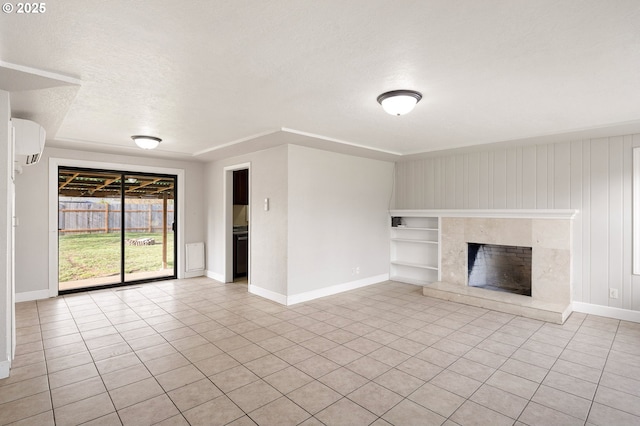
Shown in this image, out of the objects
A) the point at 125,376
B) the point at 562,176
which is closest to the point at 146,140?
the point at 125,376

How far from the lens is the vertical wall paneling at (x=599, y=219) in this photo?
4297 mm

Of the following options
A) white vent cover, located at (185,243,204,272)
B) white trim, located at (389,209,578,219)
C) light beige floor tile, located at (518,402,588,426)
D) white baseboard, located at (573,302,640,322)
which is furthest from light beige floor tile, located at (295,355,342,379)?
white vent cover, located at (185,243,204,272)

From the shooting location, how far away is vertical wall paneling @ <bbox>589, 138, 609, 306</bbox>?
4.30 meters

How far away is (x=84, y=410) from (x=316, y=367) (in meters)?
1.69

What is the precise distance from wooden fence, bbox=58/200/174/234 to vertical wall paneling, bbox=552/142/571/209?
6506mm

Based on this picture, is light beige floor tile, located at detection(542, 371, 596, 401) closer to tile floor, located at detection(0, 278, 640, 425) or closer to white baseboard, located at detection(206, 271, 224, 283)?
tile floor, located at detection(0, 278, 640, 425)

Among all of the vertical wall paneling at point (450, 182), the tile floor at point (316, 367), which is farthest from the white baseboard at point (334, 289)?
the vertical wall paneling at point (450, 182)

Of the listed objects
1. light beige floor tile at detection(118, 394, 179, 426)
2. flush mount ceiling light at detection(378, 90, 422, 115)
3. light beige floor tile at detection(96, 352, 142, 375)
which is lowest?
light beige floor tile at detection(118, 394, 179, 426)

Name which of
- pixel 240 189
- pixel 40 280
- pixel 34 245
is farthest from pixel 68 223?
pixel 240 189

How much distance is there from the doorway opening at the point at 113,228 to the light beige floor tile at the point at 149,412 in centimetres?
409

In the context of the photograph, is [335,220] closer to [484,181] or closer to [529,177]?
[484,181]

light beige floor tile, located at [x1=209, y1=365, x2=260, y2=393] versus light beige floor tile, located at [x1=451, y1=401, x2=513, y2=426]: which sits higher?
light beige floor tile, located at [x1=209, y1=365, x2=260, y2=393]

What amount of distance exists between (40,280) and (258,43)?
529 cm

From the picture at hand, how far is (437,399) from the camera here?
2.42 metres
